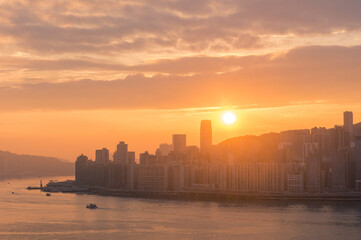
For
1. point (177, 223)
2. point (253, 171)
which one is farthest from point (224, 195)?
point (177, 223)

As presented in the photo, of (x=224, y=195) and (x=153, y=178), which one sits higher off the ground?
(x=153, y=178)

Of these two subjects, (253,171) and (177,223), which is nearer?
(177,223)

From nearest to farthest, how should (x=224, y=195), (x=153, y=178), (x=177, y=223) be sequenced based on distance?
(x=177, y=223)
(x=224, y=195)
(x=153, y=178)

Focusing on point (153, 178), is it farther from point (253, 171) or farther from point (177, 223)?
point (177, 223)

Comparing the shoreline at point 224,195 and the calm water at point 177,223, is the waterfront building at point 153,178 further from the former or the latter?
the calm water at point 177,223

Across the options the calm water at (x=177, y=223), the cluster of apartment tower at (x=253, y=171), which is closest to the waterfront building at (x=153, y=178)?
the cluster of apartment tower at (x=253, y=171)

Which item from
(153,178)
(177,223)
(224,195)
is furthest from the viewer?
(153,178)
